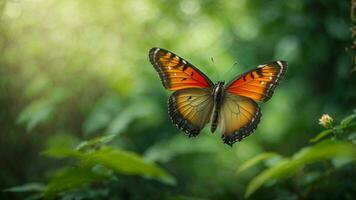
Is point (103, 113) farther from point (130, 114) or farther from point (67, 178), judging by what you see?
point (67, 178)

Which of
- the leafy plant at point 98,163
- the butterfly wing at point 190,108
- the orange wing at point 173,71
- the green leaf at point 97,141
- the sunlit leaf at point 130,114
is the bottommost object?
the leafy plant at point 98,163

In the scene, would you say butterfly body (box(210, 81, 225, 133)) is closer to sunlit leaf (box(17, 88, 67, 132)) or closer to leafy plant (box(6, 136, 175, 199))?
leafy plant (box(6, 136, 175, 199))

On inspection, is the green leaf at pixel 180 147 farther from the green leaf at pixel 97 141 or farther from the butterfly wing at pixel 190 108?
the green leaf at pixel 97 141

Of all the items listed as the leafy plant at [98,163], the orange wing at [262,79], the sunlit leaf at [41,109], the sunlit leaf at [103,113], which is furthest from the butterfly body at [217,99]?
the sunlit leaf at [41,109]

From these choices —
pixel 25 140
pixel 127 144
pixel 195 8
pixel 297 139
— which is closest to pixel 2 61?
pixel 25 140

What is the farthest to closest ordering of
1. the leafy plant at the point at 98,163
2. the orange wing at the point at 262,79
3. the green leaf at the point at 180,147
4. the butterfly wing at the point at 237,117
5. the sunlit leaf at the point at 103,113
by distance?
1. the sunlit leaf at the point at 103,113
2. the green leaf at the point at 180,147
3. the butterfly wing at the point at 237,117
4. the orange wing at the point at 262,79
5. the leafy plant at the point at 98,163

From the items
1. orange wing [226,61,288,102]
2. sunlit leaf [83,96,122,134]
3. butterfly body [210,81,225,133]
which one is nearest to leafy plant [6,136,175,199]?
butterfly body [210,81,225,133]

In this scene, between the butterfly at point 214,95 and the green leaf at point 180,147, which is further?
the green leaf at point 180,147

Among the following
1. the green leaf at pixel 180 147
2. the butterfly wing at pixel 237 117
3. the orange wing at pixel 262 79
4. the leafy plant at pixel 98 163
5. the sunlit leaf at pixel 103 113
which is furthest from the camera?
the sunlit leaf at pixel 103 113
